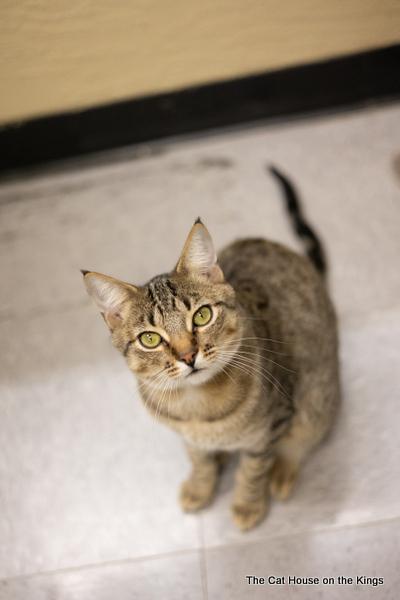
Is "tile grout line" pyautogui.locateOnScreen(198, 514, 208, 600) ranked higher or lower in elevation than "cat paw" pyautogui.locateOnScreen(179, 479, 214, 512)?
lower

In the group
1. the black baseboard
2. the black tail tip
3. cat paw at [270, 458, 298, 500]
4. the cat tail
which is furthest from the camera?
the black baseboard

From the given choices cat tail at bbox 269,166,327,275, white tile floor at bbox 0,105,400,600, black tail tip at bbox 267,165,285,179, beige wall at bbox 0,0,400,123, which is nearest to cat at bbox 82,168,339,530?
white tile floor at bbox 0,105,400,600

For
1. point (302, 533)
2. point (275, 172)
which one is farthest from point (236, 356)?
point (275, 172)

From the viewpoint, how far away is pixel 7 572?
1336mm

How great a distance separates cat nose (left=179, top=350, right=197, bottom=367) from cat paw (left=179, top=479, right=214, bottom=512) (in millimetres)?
484

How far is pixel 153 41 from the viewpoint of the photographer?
1766mm

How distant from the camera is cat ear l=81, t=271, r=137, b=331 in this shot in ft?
3.26

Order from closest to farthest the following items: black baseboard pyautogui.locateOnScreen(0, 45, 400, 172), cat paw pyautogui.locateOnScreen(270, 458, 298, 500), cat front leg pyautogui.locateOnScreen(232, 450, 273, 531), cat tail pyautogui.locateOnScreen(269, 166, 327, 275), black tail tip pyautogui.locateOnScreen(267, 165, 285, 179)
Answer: cat front leg pyautogui.locateOnScreen(232, 450, 273, 531)
cat paw pyautogui.locateOnScreen(270, 458, 298, 500)
cat tail pyautogui.locateOnScreen(269, 166, 327, 275)
black tail tip pyautogui.locateOnScreen(267, 165, 285, 179)
black baseboard pyautogui.locateOnScreen(0, 45, 400, 172)

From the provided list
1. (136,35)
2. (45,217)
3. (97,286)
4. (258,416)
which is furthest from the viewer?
(45,217)

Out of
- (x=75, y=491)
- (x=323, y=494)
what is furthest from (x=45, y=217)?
(x=323, y=494)

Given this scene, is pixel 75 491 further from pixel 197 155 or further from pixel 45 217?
pixel 197 155

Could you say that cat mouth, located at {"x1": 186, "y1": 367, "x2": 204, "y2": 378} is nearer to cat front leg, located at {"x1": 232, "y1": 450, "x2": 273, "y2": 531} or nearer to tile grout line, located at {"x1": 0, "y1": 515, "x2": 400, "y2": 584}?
cat front leg, located at {"x1": 232, "y1": 450, "x2": 273, "y2": 531}

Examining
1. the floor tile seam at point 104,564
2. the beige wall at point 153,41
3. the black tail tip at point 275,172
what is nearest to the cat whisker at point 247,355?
the floor tile seam at point 104,564

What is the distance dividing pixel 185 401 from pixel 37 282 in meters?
0.95
